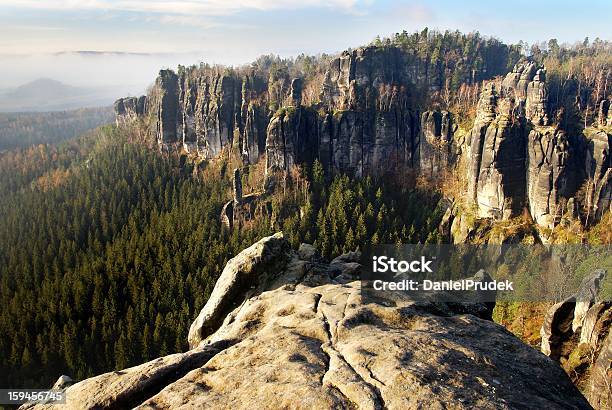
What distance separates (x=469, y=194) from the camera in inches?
4021

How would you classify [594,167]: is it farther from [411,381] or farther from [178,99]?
[178,99]

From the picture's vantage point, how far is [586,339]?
36938 millimetres

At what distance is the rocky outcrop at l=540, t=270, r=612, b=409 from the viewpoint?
1006 inches

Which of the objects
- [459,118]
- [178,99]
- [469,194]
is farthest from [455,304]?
[178,99]

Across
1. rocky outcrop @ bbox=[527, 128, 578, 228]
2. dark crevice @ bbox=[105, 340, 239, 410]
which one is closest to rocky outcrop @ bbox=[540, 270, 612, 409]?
dark crevice @ bbox=[105, 340, 239, 410]

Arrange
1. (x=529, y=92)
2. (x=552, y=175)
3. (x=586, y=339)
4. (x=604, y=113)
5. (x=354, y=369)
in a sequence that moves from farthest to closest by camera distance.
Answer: (x=604, y=113), (x=529, y=92), (x=552, y=175), (x=586, y=339), (x=354, y=369)

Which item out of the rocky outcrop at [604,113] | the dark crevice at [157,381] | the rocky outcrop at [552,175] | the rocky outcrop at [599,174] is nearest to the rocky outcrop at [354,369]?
the dark crevice at [157,381]

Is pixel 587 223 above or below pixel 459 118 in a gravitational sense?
below

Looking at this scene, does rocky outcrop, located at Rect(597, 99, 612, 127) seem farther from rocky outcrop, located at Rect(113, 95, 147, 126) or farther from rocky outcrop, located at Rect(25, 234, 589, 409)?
rocky outcrop, located at Rect(113, 95, 147, 126)

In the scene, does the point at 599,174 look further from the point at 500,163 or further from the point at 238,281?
the point at 238,281

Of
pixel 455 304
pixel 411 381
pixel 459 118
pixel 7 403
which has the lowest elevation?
pixel 7 403

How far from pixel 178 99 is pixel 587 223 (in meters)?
130

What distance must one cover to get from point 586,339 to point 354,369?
2946cm

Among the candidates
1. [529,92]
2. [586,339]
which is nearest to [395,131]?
[529,92]
